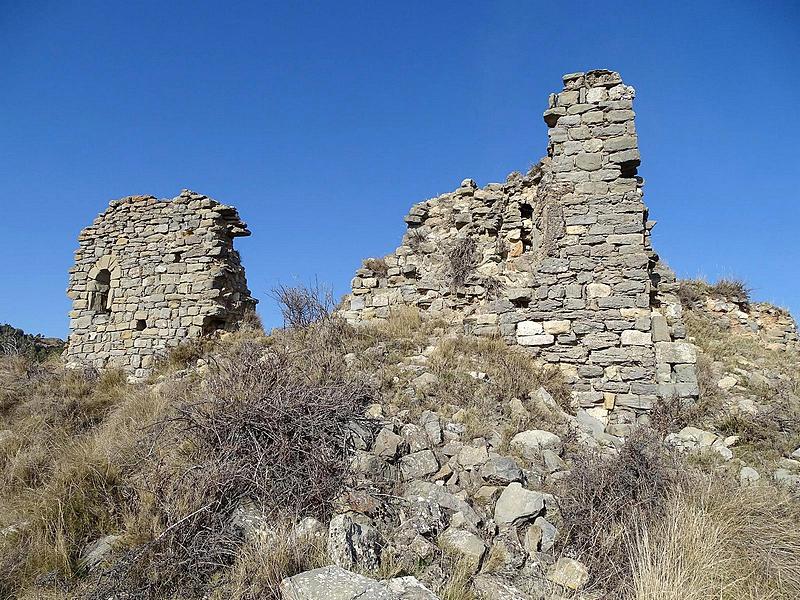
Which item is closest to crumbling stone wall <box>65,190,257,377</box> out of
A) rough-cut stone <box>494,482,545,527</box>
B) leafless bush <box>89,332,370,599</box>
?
leafless bush <box>89,332,370,599</box>

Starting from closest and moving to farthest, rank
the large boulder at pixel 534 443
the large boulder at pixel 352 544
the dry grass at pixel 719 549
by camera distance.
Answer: the dry grass at pixel 719 549, the large boulder at pixel 352 544, the large boulder at pixel 534 443

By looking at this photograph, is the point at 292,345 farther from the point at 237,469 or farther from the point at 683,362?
the point at 683,362

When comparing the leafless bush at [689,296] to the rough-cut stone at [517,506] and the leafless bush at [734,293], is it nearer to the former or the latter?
the leafless bush at [734,293]

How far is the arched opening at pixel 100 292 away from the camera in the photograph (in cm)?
1061

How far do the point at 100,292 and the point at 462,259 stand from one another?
7426mm

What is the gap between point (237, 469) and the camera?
4.37m

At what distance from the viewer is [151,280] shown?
34.0ft

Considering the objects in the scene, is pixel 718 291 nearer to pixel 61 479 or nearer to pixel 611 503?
pixel 611 503

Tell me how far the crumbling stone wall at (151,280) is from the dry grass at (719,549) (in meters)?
8.29

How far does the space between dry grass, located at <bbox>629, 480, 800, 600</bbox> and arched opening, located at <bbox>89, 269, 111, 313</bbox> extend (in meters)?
10.4

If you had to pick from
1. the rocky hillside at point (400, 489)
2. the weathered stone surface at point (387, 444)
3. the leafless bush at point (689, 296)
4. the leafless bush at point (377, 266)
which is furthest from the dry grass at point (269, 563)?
the leafless bush at point (689, 296)

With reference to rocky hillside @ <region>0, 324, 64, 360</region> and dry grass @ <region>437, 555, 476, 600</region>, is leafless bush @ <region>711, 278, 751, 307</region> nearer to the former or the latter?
dry grass @ <region>437, 555, 476, 600</region>

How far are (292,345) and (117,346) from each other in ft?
16.4

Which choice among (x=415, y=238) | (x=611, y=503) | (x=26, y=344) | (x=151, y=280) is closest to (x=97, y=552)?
(x=611, y=503)
